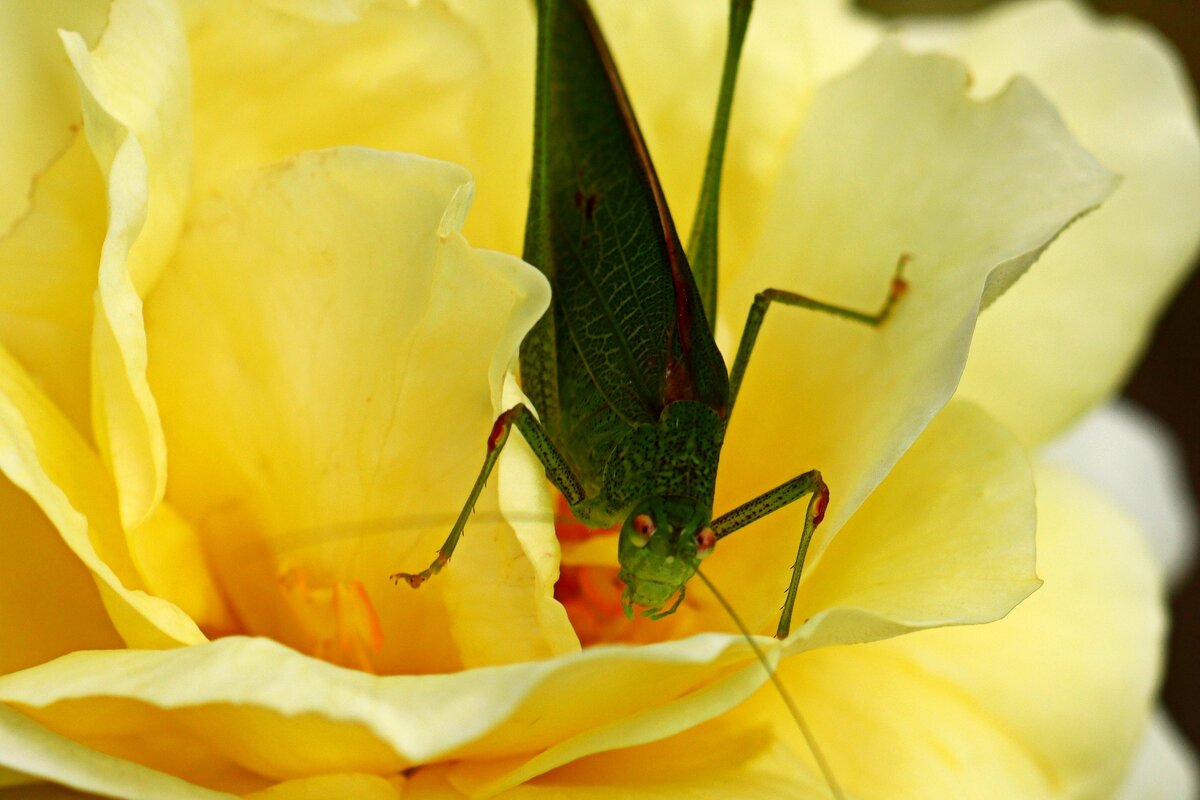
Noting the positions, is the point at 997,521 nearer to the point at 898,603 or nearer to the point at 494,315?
the point at 898,603

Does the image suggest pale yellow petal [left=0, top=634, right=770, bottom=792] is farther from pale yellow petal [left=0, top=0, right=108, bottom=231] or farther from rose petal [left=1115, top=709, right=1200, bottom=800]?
rose petal [left=1115, top=709, right=1200, bottom=800]

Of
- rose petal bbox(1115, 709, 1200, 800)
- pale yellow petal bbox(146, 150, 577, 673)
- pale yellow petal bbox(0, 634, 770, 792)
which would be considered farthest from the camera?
rose petal bbox(1115, 709, 1200, 800)

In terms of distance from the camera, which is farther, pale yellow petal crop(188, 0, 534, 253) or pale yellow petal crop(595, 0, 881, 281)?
pale yellow petal crop(595, 0, 881, 281)

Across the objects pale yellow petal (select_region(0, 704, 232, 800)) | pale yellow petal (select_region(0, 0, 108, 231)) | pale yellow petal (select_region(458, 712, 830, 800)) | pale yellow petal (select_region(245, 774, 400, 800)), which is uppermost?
pale yellow petal (select_region(0, 0, 108, 231))

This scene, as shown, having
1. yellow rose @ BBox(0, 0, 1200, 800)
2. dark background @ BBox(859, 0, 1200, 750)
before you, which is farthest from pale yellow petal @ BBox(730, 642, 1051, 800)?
dark background @ BBox(859, 0, 1200, 750)

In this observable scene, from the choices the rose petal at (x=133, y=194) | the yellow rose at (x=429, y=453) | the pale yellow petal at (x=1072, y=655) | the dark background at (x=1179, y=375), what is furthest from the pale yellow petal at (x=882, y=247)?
the dark background at (x=1179, y=375)

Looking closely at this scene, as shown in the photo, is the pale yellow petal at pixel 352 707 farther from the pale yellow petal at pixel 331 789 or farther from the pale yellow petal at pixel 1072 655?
the pale yellow petal at pixel 1072 655
